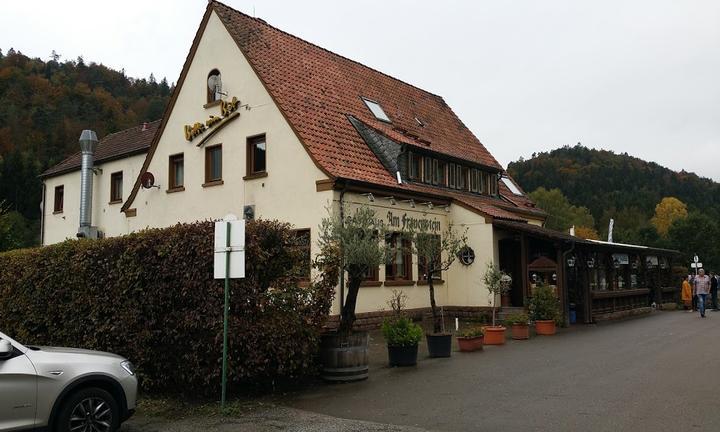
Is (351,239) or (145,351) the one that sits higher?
(351,239)

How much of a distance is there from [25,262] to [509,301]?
16.9 metres

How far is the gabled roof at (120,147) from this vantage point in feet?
97.5

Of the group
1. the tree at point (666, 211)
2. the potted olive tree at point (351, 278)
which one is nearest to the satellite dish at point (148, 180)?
the potted olive tree at point (351, 278)

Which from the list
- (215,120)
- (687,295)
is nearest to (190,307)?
(215,120)

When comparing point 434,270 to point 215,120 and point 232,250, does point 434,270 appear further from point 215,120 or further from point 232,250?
point 215,120

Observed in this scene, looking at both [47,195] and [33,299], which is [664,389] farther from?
[47,195]

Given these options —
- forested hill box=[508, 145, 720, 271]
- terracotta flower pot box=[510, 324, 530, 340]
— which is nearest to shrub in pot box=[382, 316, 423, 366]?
terracotta flower pot box=[510, 324, 530, 340]

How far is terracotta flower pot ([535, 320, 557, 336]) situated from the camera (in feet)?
59.3

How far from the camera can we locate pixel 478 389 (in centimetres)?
1005

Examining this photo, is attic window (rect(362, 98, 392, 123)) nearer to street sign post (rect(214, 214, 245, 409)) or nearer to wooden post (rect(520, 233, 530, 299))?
wooden post (rect(520, 233, 530, 299))

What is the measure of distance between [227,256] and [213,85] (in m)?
14.5

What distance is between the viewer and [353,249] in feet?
36.1

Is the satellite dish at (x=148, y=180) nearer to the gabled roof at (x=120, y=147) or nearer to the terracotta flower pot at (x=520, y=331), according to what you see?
the gabled roof at (x=120, y=147)

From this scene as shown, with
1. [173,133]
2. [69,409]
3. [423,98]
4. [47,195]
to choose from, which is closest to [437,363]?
[69,409]
